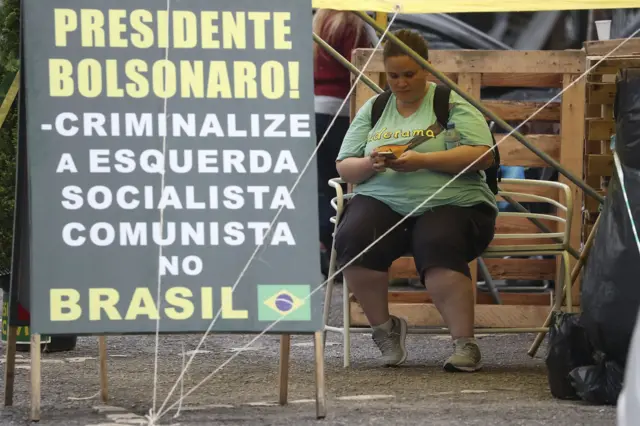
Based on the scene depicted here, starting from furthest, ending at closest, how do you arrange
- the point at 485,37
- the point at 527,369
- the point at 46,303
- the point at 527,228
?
the point at 485,37 < the point at 527,228 < the point at 527,369 < the point at 46,303

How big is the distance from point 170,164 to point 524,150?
290cm

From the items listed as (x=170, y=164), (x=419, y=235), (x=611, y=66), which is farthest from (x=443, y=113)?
(x=170, y=164)

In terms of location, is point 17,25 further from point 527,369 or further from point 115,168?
point 527,369

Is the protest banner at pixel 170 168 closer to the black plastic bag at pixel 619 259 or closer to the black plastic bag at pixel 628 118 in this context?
the black plastic bag at pixel 619 259

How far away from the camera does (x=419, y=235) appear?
6.13m

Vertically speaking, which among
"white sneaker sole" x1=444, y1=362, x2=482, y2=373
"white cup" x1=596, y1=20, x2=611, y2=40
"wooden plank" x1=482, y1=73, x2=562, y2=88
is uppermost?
"white cup" x1=596, y1=20, x2=611, y2=40

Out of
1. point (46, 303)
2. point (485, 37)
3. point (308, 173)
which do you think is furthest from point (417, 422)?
point (485, 37)

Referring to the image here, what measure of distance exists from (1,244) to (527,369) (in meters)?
2.51

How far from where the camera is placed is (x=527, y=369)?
6.27m

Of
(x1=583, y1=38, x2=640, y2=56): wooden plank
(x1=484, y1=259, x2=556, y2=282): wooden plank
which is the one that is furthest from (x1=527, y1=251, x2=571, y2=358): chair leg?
(x1=583, y1=38, x2=640, y2=56): wooden plank

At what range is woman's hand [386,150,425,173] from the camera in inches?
237

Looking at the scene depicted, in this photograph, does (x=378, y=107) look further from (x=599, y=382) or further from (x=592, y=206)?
(x=599, y=382)

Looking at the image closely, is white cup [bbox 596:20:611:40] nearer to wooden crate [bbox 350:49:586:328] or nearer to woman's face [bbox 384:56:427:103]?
wooden crate [bbox 350:49:586:328]

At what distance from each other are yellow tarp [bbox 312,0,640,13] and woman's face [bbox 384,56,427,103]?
53 cm
